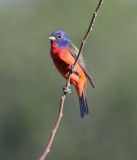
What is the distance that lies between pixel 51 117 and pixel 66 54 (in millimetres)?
19834

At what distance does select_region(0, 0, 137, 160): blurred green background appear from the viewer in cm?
2634

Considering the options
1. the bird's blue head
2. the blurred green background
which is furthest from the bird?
the blurred green background

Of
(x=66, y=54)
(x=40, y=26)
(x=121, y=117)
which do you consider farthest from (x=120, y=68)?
(x=66, y=54)

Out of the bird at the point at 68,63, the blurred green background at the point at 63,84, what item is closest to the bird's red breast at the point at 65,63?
the bird at the point at 68,63

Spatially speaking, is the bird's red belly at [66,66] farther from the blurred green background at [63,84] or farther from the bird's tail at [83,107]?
the blurred green background at [63,84]

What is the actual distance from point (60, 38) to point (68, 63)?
1.60 ft

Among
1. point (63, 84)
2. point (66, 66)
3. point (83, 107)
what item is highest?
point (66, 66)

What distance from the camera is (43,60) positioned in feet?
97.9

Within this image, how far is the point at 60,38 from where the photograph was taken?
26.9ft

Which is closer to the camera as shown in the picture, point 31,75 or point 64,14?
point 31,75

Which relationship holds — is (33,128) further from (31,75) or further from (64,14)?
(64,14)

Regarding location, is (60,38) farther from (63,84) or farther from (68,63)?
Answer: (63,84)

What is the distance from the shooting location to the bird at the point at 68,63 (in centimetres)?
777

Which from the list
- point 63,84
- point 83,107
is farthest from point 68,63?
point 63,84
